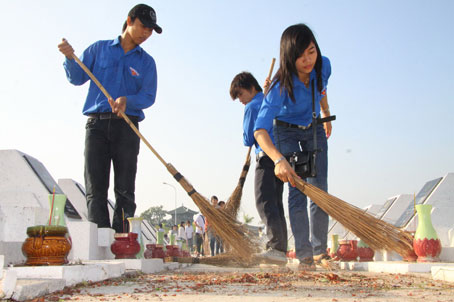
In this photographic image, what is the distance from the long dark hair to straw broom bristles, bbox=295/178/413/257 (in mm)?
842

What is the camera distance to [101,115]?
14.3 feet

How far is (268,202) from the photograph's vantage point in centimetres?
425

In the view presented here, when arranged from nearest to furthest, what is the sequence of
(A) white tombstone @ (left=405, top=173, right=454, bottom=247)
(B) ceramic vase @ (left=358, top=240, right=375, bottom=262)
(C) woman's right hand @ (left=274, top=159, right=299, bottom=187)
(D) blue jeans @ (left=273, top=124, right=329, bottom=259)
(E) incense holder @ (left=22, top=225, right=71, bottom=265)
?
(E) incense holder @ (left=22, top=225, right=71, bottom=265) → (C) woman's right hand @ (left=274, top=159, right=299, bottom=187) → (D) blue jeans @ (left=273, top=124, right=329, bottom=259) → (B) ceramic vase @ (left=358, top=240, right=375, bottom=262) → (A) white tombstone @ (left=405, top=173, right=454, bottom=247)

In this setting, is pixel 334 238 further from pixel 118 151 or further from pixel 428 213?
pixel 118 151

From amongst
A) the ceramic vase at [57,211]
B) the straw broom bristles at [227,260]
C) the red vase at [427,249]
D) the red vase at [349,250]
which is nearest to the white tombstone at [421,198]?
the red vase at [349,250]

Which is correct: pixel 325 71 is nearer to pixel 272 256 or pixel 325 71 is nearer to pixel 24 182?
pixel 272 256

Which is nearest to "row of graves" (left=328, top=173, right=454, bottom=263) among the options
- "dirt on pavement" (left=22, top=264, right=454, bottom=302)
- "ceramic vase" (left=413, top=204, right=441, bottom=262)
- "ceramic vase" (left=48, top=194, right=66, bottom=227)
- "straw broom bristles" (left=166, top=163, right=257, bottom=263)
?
"ceramic vase" (left=413, top=204, right=441, bottom=262)

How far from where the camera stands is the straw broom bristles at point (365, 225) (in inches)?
125

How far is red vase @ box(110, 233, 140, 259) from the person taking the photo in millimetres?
4438

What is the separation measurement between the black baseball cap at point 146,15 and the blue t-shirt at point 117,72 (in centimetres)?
30

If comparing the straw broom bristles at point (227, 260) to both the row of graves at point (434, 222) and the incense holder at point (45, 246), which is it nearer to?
the row of graves at point (434, 222)

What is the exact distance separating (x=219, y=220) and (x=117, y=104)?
4.16 ft

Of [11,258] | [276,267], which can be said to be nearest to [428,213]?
[276,267]

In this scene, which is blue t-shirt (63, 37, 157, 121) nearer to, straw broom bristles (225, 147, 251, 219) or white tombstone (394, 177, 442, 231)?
straw broom bristles (225, 147, 251, 219)
